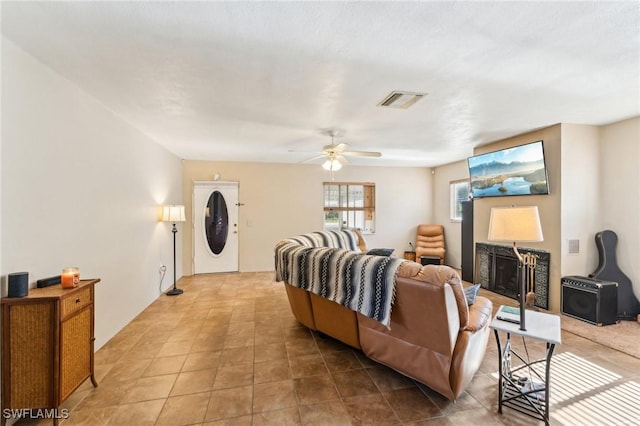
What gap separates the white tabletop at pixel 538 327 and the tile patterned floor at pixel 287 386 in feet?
1.89

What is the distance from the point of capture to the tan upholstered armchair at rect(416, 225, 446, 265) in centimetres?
649

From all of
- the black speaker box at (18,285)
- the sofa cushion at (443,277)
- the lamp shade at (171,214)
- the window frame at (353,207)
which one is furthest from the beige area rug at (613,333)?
the lamp shade at (171,214)

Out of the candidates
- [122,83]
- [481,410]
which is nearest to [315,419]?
[481,410]

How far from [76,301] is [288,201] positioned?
4678 mm

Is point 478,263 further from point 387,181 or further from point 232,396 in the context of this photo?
point 232,396

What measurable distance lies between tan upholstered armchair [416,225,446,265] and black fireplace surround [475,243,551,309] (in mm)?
1501

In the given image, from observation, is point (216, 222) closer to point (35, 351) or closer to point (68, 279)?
point (68, 279)

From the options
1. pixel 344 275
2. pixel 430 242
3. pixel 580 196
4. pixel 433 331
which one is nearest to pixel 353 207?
pixel 430 242

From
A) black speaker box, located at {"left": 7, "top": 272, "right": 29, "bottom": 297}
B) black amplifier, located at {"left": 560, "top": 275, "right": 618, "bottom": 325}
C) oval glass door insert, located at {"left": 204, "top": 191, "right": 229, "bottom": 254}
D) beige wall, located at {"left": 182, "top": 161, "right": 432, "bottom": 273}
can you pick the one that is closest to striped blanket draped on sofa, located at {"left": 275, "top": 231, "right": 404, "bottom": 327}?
black speaker box, located at {"left": 7, "top": 272, "right": 29, "bottom": 297}

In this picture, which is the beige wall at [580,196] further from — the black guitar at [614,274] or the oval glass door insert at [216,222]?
the oval glass door insert at [216,222]

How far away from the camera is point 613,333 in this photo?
3082 mm

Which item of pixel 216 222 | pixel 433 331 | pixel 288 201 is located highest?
pixel 288 201

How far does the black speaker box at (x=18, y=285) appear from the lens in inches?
66.2

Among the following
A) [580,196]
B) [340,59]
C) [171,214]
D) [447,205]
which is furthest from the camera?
[447,205]
